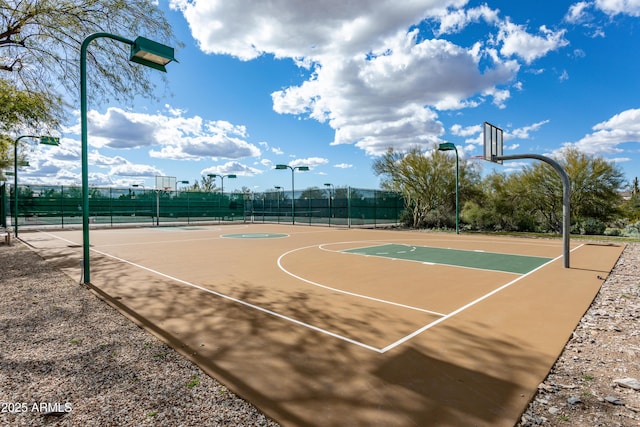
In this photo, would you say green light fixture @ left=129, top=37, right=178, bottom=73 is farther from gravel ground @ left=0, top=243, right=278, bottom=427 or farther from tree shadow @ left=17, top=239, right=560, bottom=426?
gravel ground @ left=0, top=243, right=278, bottom=427

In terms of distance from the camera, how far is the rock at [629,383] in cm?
314

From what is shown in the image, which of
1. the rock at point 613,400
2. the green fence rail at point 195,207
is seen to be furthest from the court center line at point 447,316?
the green fence rail at point 195,207

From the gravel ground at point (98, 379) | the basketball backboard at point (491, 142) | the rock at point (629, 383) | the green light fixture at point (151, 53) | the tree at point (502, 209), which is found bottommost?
the rock at point (629, 383)

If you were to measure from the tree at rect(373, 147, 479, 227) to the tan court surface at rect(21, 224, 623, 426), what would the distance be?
16639mm

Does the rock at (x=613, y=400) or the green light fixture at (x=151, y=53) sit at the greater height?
the green light fixture at (x=151, y=53)

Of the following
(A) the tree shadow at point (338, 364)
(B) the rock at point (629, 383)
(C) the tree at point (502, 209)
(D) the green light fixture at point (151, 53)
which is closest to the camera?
(A) the tree shadow at point (338, 364)

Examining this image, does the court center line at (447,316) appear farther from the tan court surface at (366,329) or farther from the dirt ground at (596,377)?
the dirt ground at (596,377)

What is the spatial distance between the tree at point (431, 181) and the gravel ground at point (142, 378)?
69.5 ft

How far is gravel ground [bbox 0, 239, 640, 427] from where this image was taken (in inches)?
105

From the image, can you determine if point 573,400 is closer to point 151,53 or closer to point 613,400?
point 613,400

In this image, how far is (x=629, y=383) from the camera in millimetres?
3203

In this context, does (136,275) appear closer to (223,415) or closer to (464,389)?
(223,415)

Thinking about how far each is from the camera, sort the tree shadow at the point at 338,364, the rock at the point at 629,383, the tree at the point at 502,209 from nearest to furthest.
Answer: the tree shadow at the point at 338,364, the rock at the point at 629,383, the tree at the point at 502,209

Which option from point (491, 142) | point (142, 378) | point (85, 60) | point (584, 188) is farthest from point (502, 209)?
point (142, 378)
